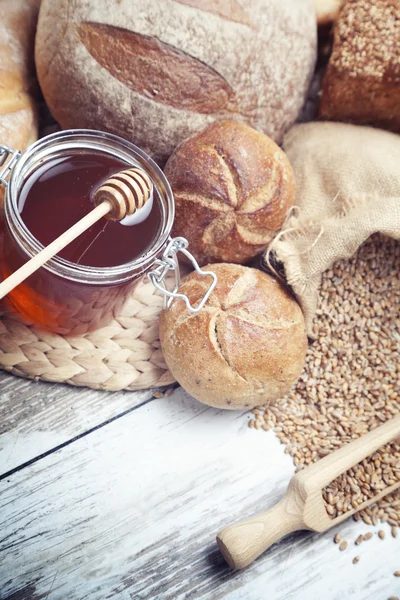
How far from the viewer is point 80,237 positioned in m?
1.14

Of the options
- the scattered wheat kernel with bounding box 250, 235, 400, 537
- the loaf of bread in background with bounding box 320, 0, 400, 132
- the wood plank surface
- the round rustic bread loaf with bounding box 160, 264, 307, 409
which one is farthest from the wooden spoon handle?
the loaf of bread in background with bounding box 320, 0, 400, 132

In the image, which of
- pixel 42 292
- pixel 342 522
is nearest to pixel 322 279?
pixel 342 522

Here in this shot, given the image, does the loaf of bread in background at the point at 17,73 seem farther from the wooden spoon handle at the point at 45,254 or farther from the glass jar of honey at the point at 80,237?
the wooden spoon handle at the point at 45,254

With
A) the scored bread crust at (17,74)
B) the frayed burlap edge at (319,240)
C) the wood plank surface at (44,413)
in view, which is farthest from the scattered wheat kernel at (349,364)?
the scored bread crust at (17,74)

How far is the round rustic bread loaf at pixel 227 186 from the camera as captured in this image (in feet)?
4.45

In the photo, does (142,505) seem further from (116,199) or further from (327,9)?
(327,9)

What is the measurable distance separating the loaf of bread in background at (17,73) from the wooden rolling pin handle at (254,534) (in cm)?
103

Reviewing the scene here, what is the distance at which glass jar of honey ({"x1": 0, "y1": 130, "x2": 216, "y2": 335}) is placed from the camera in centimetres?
111

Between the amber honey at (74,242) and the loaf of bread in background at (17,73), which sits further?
the loaf of bread in background at (17,73)

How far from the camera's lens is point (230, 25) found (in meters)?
1.35

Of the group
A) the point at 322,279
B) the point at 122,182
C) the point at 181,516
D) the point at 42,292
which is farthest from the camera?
the point at 322,279

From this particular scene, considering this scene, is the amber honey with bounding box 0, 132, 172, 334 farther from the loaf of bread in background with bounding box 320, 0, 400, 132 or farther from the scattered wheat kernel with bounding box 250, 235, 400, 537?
the loaf of bread in background with bounding box 320, 0, 400, 132

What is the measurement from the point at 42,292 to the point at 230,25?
78 centimetres

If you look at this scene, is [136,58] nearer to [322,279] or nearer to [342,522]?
[322,279]
